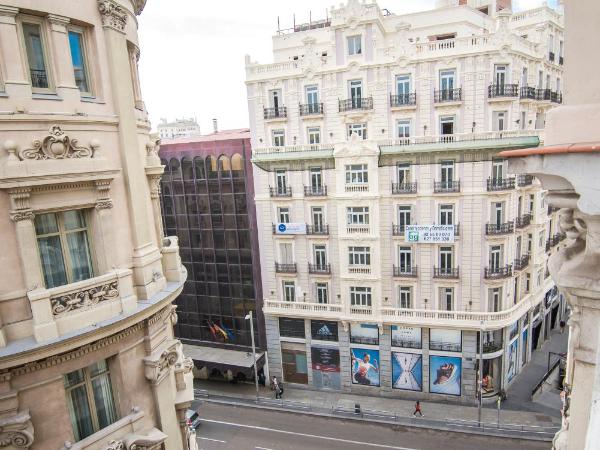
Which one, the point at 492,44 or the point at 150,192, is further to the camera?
the point at 492,44

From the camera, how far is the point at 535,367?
38.8m

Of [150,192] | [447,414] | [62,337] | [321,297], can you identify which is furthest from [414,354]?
[62,337]

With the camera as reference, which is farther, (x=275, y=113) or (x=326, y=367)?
(x=326, y=367)

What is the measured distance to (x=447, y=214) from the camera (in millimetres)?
32281

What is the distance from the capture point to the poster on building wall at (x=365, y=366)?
119 ft

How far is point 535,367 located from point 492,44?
28.5m

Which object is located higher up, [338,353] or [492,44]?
[492,44]

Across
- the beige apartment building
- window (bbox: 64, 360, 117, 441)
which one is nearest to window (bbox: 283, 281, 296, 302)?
the beige apartment building

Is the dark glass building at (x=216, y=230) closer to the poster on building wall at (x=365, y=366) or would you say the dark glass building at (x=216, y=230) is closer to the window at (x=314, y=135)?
the window at (x=314, y=135)

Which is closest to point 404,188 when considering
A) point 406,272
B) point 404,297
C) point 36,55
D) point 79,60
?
point 406,272

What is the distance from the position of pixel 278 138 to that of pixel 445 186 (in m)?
14.0

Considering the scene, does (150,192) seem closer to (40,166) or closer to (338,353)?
(40,166)

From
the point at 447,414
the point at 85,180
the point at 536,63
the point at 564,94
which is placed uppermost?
the point at 536,63

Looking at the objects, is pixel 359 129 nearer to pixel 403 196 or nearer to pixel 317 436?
pixel 403 196
